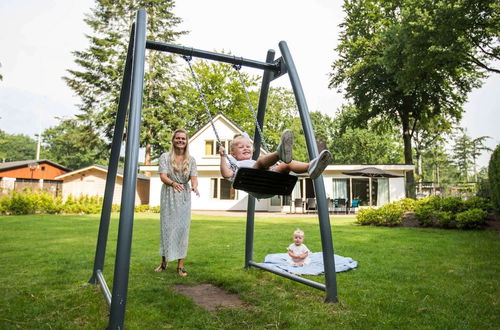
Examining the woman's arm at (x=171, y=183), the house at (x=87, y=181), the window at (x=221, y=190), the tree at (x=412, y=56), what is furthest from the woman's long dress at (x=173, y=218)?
the house at (x=87, y=181)

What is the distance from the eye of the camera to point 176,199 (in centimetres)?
475

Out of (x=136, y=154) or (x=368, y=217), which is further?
(x=368, y=217)

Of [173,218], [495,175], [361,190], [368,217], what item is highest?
[495,175]

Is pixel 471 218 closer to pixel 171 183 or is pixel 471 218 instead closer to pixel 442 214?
pixel 442 214

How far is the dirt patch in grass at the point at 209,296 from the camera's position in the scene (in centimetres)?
348

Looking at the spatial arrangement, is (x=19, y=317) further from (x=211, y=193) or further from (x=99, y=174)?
(x=99, y=174)

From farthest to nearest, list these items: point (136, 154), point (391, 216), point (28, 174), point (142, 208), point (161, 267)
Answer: point (28, 174), point (142, 208), point (391, 216), point (161, 267), point (136, 154)

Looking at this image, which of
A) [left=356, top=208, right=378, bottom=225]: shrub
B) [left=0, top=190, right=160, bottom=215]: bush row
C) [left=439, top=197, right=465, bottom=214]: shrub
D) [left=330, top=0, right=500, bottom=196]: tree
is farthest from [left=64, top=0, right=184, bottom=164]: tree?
[left=439, top=197, right=465, bottom=214]: shrub

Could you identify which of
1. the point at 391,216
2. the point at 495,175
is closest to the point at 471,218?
the point at 495,175

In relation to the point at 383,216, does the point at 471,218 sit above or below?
above

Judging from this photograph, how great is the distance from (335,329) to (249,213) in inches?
106

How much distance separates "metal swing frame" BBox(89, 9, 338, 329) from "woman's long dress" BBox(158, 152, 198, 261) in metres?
0.80

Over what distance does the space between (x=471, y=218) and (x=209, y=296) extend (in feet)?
32.1

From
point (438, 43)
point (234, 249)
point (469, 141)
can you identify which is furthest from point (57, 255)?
point (469, 141)
